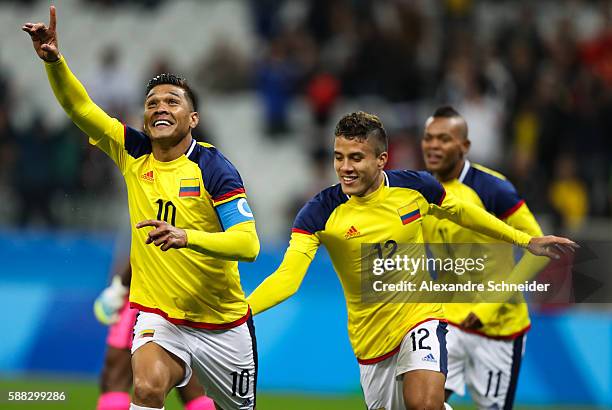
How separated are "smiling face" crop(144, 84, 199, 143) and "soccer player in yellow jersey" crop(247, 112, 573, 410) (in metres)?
0.97

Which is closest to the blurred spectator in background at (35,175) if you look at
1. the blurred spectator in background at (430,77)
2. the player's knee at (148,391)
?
the blurred spectator in background at (430,77)

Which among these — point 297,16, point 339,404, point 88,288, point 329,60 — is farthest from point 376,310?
point 297,16

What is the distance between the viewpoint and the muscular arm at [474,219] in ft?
25.1

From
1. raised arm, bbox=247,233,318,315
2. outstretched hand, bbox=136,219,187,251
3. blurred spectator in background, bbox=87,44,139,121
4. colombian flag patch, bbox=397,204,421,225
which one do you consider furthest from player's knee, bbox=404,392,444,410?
blurred spectator in background, bbox=87,44,139,121

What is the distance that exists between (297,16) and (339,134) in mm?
11379

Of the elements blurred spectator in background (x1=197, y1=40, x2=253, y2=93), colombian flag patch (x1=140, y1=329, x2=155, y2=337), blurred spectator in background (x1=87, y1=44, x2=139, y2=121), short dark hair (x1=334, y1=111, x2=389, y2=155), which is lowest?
colombian flag patch (x1=140, y1=329, x2=155, y2=337)

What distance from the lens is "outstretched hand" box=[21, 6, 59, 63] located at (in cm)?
683

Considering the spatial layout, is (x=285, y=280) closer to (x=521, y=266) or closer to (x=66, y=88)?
(x=66, y=88)

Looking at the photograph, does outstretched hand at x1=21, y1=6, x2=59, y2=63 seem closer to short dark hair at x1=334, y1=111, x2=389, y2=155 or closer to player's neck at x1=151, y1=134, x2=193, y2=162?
player's neck at x1=151, y1=134, x2=193, y2=162

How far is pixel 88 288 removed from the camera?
42.1 feet

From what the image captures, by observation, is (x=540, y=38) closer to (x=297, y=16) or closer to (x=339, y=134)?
(x=297, y=16)

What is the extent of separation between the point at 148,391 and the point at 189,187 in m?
1.26

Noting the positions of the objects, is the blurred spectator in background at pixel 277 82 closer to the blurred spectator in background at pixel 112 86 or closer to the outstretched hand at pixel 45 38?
the blurred spectator in background at pixel 112 86

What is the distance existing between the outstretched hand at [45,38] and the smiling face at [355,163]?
6.06 ft
